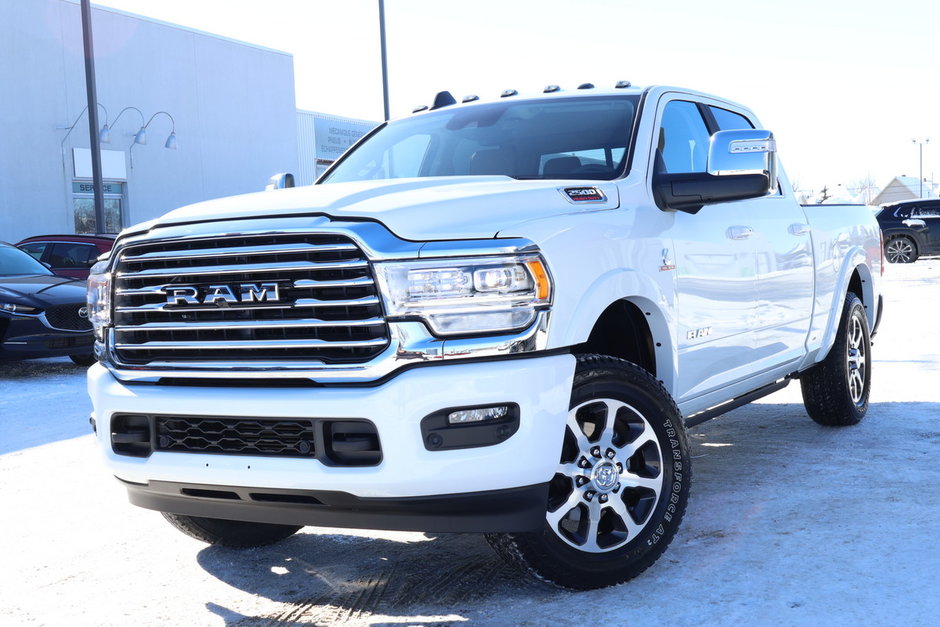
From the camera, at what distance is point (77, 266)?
1336 centimetres

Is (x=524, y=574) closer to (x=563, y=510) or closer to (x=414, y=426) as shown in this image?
(x=563, y=510)

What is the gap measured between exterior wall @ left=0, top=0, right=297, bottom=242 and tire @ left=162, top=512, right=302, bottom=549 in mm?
22021

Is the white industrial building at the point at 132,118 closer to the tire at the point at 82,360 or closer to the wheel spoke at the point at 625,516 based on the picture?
the tire at the point at 82,360

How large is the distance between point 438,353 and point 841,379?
3985mm

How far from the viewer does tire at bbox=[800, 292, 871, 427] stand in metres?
6.20

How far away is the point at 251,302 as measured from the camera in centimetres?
326

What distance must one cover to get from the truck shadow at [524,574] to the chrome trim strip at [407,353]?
0.90m

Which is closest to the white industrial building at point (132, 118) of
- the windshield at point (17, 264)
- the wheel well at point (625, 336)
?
the windshield at point (17, 264)

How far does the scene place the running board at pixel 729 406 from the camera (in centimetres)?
446

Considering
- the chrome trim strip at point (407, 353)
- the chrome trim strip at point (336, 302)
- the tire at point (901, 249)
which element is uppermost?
the chrome trim strip at point (336, 302)

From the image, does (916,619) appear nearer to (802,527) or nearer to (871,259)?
(802,527)

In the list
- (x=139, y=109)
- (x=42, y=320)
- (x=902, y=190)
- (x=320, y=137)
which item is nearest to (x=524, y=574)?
(x=42, y=320)

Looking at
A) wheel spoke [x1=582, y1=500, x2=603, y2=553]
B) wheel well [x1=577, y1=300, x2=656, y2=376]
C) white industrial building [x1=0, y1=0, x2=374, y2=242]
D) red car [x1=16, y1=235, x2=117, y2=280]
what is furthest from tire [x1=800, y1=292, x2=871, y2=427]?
white industrial building [x1=0, y1=0, x2=374, y2=242]

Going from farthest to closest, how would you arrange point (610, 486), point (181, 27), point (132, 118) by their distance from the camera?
point (181, 27) < point (132, 118) < point (610, 486)
